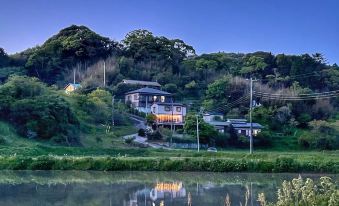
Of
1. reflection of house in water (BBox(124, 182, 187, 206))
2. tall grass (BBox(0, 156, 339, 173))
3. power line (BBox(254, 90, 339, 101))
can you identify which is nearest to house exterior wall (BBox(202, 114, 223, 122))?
power line (BBox(254, 90, 339, 101))

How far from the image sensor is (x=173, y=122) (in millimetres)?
44312

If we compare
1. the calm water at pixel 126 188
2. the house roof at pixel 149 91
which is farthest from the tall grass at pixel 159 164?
the house roof at pixel 149 91

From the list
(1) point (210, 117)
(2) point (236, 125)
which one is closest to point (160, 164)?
(2) point (236, 125)

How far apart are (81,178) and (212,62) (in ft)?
140

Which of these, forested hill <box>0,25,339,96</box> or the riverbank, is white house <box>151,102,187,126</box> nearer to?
forested hill <box>0,25,339,96</box>

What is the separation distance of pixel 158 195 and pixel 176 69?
47.5m

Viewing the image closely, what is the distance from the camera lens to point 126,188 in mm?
15164

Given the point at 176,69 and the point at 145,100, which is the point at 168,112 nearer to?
the point at 145,100

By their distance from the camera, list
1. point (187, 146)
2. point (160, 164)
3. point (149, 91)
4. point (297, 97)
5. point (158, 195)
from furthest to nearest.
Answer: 1. point (297, 97)
2. point (149, 91)
3. point (187, 146)
4. point (160, 164)
5. point (158, 195)

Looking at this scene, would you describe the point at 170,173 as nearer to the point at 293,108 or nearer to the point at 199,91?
the point at 293,108

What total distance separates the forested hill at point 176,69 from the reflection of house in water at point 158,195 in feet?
105

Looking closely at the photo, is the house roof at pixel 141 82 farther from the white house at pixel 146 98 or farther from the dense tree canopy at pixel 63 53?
the dense tree canopy at pixel 63 53

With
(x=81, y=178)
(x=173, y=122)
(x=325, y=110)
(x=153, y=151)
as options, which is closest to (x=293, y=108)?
(x=325, y=110)

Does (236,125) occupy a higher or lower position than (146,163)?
higher
